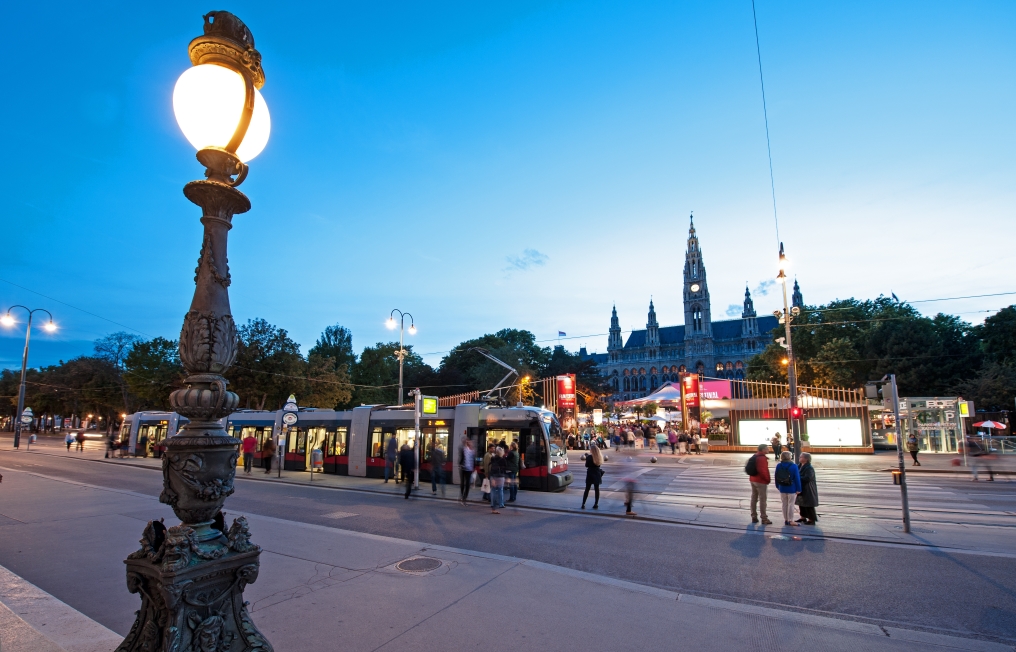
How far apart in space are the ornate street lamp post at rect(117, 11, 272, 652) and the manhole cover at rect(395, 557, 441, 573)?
4779mm

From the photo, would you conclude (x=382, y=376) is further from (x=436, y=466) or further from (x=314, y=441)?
(x=436, y=466)

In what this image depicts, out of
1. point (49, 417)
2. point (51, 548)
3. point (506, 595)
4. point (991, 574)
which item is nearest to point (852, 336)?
point (991, 574)

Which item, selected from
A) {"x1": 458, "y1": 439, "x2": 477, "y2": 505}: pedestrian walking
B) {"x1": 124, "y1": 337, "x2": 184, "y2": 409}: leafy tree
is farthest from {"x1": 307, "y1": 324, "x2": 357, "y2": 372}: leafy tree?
{"x1": 458, "y1": 439, "x2": 477, "y2": 505}: pedestrian walking

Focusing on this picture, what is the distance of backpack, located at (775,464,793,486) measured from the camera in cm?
1073

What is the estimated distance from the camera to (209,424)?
276 cm

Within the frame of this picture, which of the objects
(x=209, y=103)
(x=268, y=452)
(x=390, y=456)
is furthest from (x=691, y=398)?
(x=209, y=103)

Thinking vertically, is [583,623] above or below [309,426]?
below

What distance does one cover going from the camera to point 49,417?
95.0 metres

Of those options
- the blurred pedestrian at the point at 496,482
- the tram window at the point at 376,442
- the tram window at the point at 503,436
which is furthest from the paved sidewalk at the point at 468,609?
the tram window at the point at 376,442

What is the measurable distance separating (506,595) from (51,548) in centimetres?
810

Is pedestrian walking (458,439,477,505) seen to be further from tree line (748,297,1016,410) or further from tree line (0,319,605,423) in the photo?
tree line (748,297,1016,410)

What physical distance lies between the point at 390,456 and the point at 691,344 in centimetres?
11835

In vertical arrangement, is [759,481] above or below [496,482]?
above

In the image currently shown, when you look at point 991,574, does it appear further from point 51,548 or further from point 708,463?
point 708,463
